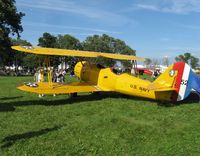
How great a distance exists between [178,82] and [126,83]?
112 inches

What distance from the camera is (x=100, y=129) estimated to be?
9.60 m

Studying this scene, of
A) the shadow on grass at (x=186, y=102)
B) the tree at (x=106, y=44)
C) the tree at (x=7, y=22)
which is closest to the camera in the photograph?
the shadow on grass at (x=186, y=102)

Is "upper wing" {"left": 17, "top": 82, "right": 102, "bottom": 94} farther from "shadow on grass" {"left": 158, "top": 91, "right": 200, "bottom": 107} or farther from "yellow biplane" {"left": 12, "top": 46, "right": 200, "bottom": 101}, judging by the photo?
"shadow on grass" {"left": 158, "top": 91, "right": 200, "bottom": 107}

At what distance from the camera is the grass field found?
7.59 m

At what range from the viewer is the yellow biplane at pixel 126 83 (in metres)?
14.4

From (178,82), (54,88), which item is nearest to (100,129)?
(178,82)

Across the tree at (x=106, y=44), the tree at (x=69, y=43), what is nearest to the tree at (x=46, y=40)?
the tree at (x=69, y=43)

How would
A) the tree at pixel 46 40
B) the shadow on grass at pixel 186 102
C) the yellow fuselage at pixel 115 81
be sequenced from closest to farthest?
the shadow on grass at pixel 186 102 < the yellow fuselage at pixel 115 81 < the tree at pixel 46 40

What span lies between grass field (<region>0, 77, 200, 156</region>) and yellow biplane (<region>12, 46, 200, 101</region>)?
0.64 metres

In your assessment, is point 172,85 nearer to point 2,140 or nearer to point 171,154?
point 171,154

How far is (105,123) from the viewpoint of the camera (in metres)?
10.5

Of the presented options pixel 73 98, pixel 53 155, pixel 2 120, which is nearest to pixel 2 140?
pixel 53 155

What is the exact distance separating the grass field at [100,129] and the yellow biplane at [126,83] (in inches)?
25.1

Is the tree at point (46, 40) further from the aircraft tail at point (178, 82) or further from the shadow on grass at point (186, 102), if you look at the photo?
the aircraft tail at point (178, 82)
